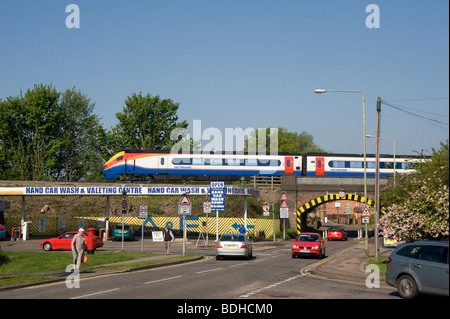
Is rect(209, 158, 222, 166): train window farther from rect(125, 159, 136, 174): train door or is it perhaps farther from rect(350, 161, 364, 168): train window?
rect(350, 161, 364, 168): train window

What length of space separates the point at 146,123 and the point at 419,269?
76681 millimetres

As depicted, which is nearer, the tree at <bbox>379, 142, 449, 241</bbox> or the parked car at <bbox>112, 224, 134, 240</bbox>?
the tree at <bbox>379, 142, 449, 241</bbox>

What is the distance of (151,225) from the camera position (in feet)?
191

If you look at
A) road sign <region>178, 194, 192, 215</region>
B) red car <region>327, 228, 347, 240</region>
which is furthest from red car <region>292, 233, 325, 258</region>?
red car <region>327, 228, 347, 240</region>

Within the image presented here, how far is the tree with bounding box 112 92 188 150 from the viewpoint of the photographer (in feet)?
291

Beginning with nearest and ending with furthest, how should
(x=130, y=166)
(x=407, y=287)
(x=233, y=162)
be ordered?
(x=407, y=287) < (x=233, y=162) < (x=130, y=166)

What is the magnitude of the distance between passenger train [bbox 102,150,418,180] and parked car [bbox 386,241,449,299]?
51.0 m

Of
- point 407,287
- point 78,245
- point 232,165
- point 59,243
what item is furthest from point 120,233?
point 407,287

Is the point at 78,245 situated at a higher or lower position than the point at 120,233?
higher

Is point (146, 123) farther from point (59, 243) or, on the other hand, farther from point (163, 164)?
point (59, 243)
